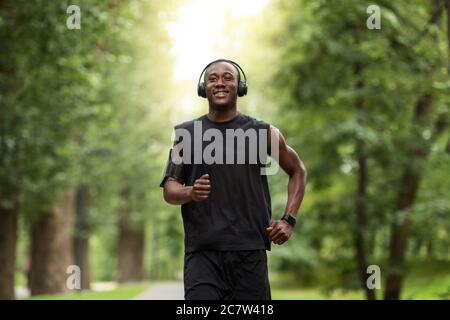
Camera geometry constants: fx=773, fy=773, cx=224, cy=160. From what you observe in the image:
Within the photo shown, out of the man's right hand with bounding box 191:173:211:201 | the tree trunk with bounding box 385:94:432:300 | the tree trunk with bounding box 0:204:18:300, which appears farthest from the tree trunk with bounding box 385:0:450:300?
the man's right hand with bounding box 191:173:211:201

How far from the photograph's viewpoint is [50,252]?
72.4ft

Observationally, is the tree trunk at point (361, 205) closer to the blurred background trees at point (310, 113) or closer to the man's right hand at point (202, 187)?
the blurred background trees at point (310, 113)

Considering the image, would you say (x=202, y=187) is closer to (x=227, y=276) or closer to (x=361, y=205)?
(x=227, y=276)

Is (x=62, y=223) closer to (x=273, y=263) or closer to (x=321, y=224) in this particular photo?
(x=321, y=224)

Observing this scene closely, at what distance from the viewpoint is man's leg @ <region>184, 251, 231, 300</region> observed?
14.9 feet

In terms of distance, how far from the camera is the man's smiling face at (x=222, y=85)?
470 centimetres

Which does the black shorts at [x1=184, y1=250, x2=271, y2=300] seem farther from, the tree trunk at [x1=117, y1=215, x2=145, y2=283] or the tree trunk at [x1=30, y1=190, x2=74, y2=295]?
the tree trunk at [x1=117, y1=215, x2=145, y2=283]

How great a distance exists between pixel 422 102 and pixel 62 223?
10830 millimetres

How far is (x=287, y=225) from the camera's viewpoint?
186 inches

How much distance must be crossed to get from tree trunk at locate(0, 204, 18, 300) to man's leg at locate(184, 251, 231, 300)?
13535 mm

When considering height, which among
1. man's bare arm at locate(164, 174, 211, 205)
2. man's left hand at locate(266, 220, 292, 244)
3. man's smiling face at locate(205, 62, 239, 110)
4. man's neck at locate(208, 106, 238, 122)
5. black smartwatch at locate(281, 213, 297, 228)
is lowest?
man's left hand at locate(266, 220, 292, 244)

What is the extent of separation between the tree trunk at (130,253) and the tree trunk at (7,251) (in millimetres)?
14795

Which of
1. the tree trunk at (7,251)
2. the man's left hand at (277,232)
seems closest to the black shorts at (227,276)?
the man's left hand at (277,232)

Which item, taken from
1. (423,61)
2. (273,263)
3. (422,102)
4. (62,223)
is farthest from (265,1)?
(273,263)
